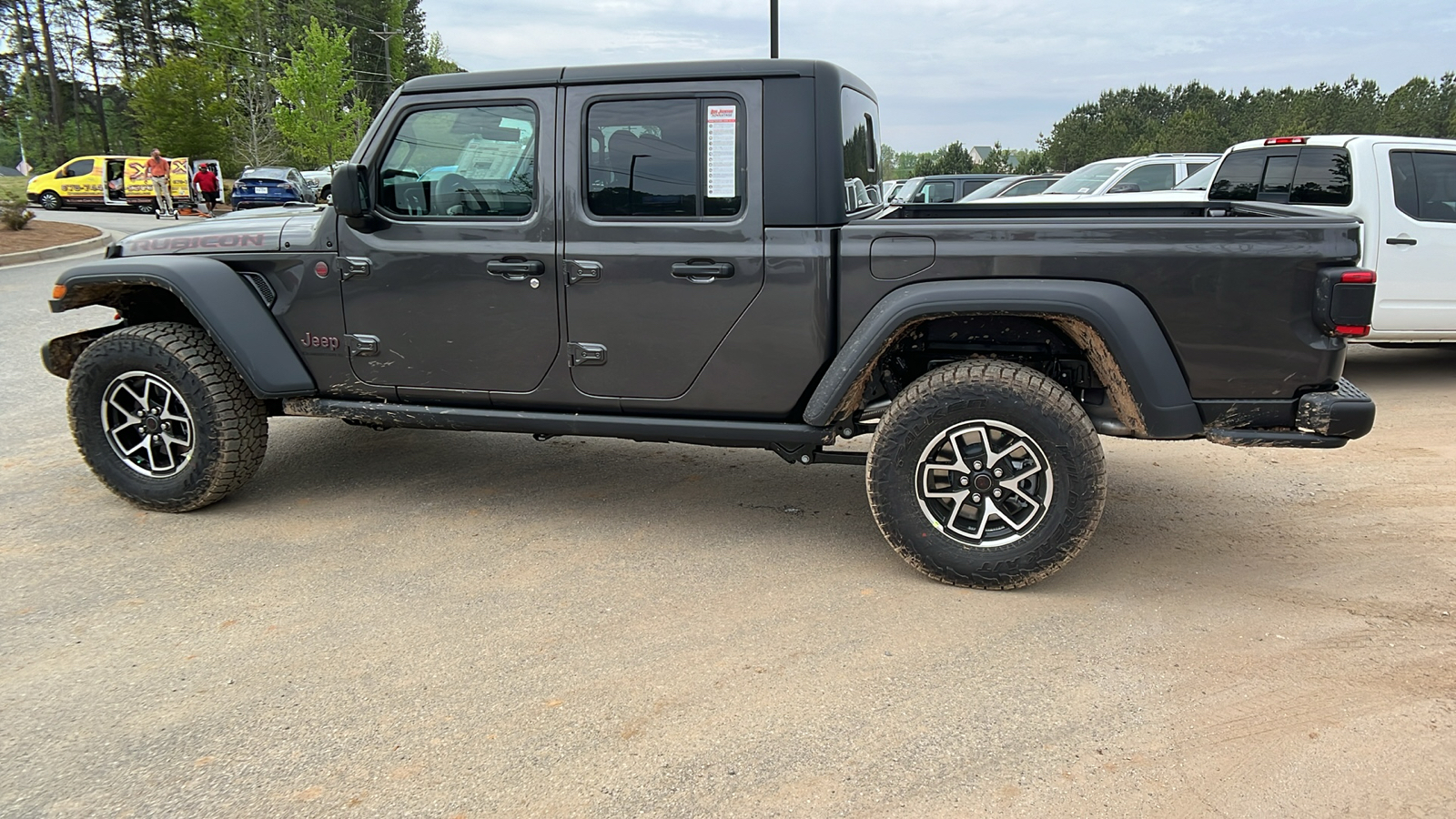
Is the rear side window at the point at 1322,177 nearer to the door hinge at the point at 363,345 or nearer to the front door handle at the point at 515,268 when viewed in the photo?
the front door handle at the point at 515,268

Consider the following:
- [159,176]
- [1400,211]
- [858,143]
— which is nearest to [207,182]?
[159,176]

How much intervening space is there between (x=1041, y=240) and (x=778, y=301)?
3.31 feet

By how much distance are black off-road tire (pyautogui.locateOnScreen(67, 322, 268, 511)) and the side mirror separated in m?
1.02

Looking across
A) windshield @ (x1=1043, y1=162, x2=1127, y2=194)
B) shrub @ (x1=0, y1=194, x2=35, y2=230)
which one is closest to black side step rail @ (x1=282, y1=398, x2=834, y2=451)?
windshield @ (x1=1043, y1=162, x2=1127, y2=194)

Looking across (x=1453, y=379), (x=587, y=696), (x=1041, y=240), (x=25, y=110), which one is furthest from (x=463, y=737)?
(x=25, y=110)

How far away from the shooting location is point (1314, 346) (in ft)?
10.8

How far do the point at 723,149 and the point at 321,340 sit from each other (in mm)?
2073

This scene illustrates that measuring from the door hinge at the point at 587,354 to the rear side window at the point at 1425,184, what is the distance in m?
6.39

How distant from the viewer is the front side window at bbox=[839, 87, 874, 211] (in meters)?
3.90

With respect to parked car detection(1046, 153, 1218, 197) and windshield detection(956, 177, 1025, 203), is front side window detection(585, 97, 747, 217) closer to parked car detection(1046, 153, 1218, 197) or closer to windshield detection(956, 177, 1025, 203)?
parked car detection(1046, 153, 1218, 197)

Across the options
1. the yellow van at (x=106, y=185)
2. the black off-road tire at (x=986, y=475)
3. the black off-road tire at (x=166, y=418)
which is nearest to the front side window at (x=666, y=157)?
the black off-road tire at (x=986, y=475)

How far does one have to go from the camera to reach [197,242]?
4488 mm

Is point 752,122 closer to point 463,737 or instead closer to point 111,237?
point 463,737

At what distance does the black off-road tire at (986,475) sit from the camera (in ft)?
11.4
